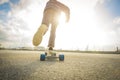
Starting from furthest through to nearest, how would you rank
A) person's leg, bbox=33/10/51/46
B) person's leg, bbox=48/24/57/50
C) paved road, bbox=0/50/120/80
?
Answer: person's leg, bbox=48/24/57/50 → person's leg, bbox=33/10/51/46 → paved road, bbox=0/50/120/80

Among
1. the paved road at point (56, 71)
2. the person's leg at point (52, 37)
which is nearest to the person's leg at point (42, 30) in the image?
the person's leg at point (52, 37)

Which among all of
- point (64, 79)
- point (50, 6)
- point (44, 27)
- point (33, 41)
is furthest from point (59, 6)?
point (64, 79)

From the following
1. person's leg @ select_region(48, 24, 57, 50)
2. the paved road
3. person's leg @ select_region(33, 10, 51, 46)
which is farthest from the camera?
person's leg @ select_region(48, 24, 57, 50)

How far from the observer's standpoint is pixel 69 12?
6734 mm

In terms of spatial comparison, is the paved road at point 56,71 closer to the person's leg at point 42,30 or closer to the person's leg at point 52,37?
the person's leg at point 42,30

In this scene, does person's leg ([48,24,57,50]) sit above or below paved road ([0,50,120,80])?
above

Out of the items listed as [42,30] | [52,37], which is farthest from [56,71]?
[52,37]

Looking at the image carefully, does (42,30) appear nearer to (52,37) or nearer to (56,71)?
(52,37)

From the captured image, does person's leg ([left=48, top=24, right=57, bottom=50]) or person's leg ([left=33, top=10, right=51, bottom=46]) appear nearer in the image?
person's leg ([left=33, top=10, right=51, bottom=46])

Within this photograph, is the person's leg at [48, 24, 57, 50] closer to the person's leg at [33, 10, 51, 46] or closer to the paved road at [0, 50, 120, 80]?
Result: the person's leg at [33, 10, 51, 46]

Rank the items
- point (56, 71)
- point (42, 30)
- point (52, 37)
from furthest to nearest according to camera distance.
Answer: point (52, 37) < point (42, 30) < point (56, 71)

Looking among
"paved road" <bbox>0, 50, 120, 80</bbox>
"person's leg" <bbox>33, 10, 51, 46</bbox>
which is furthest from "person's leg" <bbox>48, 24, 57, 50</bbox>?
"paved road" <bbox>0, 50, 120, 80</bbox>

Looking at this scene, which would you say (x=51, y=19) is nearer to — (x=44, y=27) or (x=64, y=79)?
(x=44, y=27)

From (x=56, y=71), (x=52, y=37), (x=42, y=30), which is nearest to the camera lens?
(x=56, y=71)
